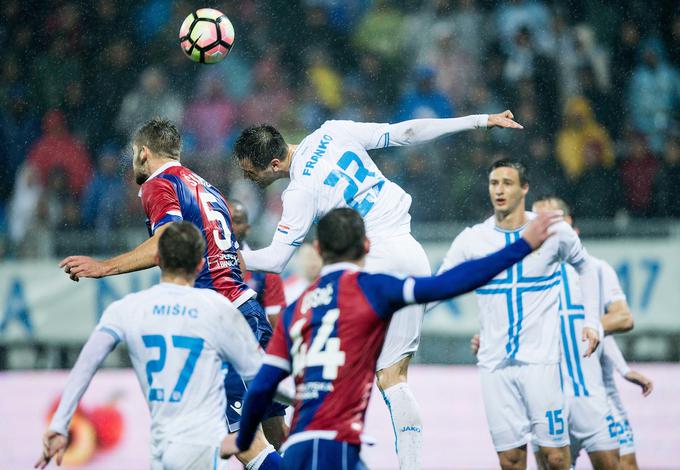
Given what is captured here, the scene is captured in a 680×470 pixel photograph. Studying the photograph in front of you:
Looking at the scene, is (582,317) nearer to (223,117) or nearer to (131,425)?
(131,425)

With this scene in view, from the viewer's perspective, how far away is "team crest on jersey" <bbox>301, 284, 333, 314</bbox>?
12.7 ft

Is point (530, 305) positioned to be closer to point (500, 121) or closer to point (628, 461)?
point (500, 121)

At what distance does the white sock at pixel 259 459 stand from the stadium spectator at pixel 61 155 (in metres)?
6.36

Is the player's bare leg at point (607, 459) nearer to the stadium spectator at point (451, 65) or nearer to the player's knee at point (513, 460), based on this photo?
the player's knee at point (513, 460)

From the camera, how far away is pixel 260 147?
5633 millimetres

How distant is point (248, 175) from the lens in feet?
18.8

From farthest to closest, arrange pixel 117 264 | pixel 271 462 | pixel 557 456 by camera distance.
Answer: pixel 557 456 < pixel 271 462 < pixel 117 264

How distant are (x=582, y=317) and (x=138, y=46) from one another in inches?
286

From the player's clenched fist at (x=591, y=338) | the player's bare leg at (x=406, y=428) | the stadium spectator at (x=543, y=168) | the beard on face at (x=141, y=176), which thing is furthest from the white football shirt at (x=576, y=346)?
the stadium spectator at (x=543, y=168)

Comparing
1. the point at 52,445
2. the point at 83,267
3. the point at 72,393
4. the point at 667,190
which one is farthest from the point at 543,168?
the point at 52,445

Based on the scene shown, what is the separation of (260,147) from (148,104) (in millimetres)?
6197

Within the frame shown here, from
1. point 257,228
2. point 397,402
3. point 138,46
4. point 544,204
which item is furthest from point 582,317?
point 138,46

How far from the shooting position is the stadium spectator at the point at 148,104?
11445 mm

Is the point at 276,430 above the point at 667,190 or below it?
below
